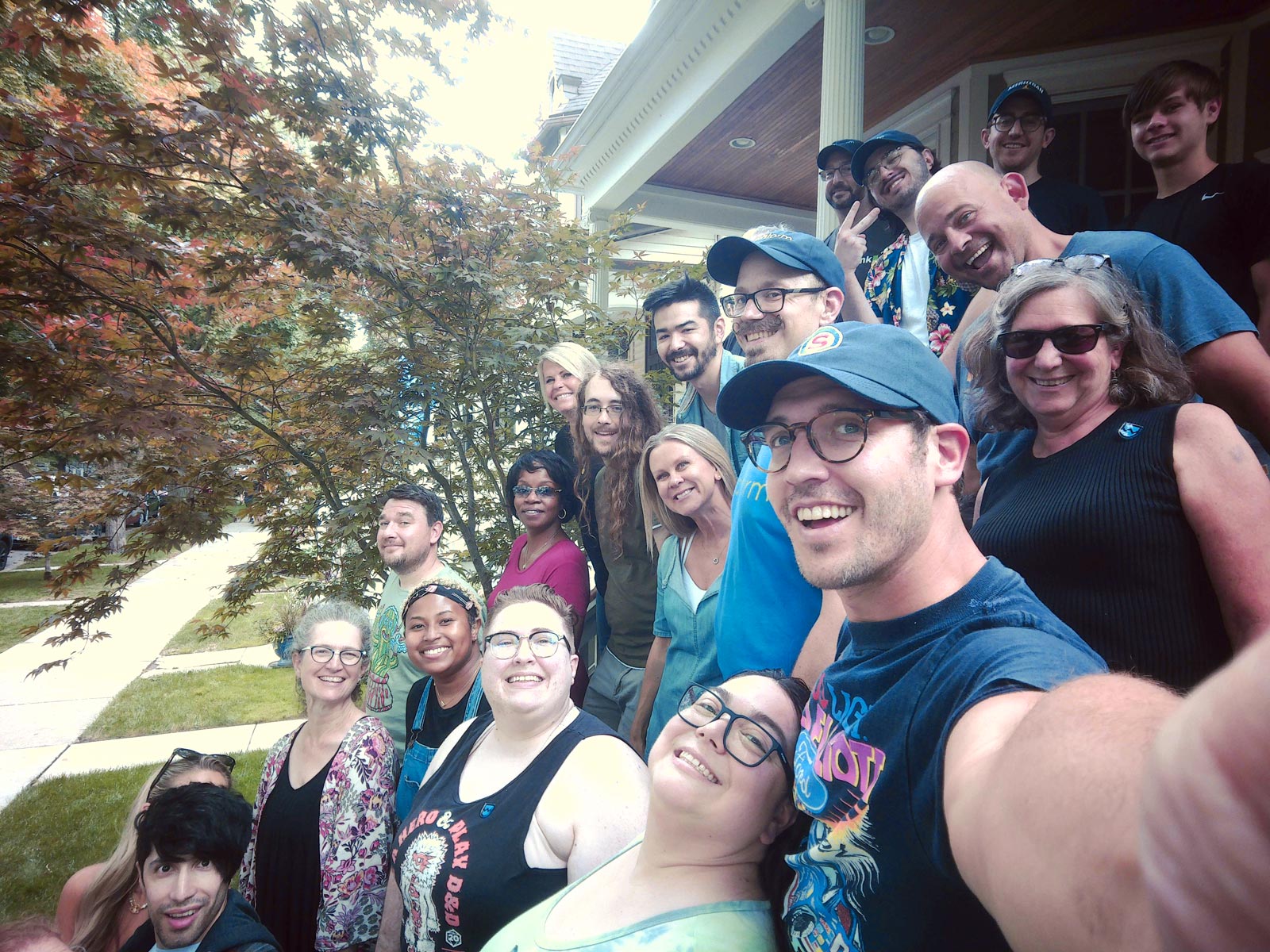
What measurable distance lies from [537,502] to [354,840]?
170 centimetres

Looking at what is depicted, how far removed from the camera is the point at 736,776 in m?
1.33

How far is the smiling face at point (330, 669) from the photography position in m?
2.81

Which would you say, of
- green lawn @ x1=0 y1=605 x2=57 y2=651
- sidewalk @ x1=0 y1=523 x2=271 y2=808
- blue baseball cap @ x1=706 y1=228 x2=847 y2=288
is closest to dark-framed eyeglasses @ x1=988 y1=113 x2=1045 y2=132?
blue baseball cap @ x1=706 y1=228 x2=847 y2=288

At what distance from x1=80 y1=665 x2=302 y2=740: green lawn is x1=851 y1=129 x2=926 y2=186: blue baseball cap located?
6.03m

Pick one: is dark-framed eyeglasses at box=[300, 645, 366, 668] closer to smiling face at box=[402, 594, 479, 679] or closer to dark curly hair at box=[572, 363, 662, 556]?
smiling face at box=[402, 594, 479, 679]

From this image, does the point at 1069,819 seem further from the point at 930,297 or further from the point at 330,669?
the point at 330,669

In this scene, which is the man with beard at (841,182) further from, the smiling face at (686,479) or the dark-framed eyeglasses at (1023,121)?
the smiling face at (686,479)

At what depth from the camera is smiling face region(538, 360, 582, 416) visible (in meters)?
3.79

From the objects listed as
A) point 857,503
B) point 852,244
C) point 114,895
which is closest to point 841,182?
point 852,244

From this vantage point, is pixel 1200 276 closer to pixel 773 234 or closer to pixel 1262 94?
pixel 773 234

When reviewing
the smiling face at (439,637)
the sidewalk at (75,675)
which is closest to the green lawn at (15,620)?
the sidewalk at (75,675)

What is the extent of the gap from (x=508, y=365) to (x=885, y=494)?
3457 millimetres

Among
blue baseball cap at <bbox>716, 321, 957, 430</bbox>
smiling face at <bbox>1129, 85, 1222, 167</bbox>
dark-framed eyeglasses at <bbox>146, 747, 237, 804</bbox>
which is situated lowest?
dark-framed eyeglasses at <bbox>146, 747, 237, 804</bbox>

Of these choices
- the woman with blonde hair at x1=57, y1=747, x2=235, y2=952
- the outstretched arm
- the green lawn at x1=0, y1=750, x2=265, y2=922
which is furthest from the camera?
the green lawn at x1=0, y1=750, x2=265, y2=922
